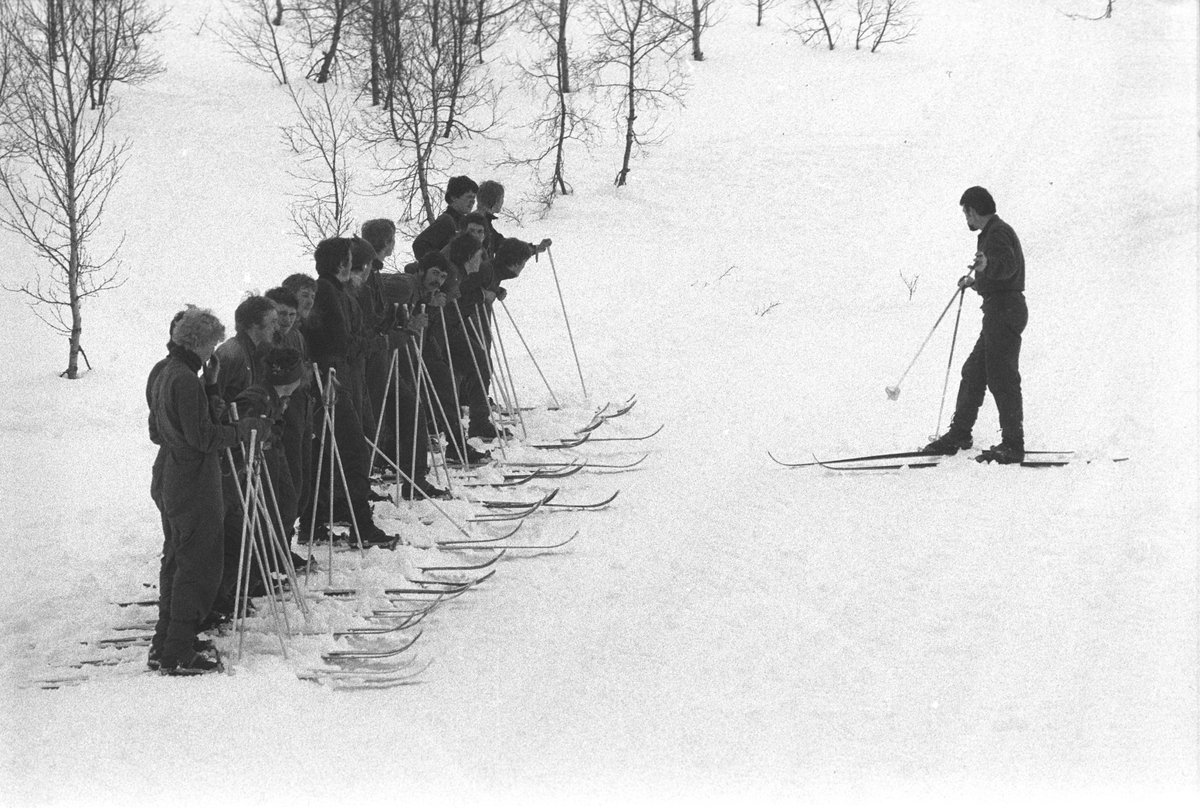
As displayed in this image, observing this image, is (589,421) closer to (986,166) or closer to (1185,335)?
(1185,335)

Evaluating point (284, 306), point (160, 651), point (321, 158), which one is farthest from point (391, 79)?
point (160, 651)

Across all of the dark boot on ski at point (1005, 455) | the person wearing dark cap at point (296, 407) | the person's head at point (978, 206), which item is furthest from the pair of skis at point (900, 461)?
the person wearing dark cap at point (296, 407)

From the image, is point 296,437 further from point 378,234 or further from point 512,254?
point 512,254

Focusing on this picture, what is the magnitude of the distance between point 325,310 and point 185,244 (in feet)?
37.5

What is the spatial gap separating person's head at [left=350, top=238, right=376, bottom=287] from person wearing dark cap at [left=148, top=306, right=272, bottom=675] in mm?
1725

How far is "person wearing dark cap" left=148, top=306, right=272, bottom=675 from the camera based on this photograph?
5148 millimetres

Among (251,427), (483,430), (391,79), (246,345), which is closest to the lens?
(251,427)

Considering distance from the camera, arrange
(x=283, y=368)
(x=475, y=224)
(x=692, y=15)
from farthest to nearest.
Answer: (x=692, y=15) → (x=475, y=224) → (x=283, y=368)

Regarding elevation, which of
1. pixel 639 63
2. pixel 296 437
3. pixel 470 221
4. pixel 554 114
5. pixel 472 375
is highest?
pixel 639 63

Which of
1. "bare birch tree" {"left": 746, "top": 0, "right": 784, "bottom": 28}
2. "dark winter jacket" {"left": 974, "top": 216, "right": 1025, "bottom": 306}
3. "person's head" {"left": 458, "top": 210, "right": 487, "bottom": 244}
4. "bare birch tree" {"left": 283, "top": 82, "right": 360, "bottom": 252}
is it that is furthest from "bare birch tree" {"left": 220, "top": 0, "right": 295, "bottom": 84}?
"dark winter jacket" {"left": 974, "top": 216, "right": 1025, "bottom": 306}

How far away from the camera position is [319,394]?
6828mm

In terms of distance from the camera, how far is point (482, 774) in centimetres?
446

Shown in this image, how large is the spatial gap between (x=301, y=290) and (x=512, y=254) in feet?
9.55

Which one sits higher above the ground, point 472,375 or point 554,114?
point 554,114
